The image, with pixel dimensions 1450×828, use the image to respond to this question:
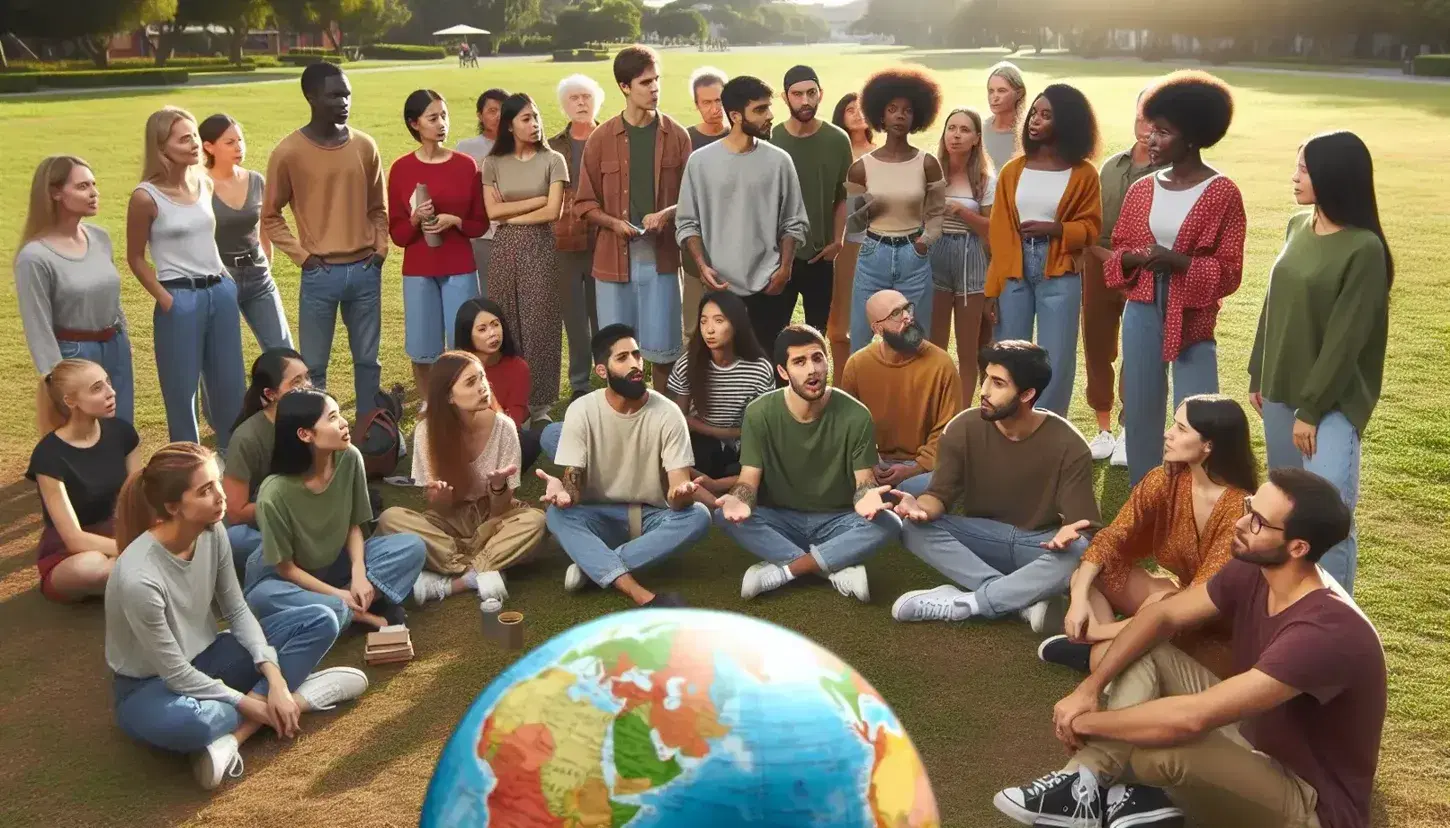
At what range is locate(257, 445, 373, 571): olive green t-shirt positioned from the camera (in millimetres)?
6797

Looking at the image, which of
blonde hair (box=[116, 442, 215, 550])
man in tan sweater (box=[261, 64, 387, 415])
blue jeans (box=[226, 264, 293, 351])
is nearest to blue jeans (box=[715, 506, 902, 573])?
blonde hair (box=[116, 442, 215, 550])

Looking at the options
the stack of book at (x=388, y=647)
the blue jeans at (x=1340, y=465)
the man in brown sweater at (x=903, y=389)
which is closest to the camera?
the blue jeans at (x=1340, y=465)

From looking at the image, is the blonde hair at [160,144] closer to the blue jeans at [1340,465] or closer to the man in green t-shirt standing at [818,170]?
the man in green t-shirt standing at [818,170]

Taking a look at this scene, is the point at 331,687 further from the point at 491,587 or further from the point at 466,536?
the point at 466,536

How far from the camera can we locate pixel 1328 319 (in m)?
6.43

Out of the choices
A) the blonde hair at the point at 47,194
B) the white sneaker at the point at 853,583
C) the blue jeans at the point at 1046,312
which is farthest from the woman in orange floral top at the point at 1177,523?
the blonde hair at the point at 47,194

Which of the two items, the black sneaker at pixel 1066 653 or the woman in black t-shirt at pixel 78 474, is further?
the woman in black t-shirt at pixel 78 474

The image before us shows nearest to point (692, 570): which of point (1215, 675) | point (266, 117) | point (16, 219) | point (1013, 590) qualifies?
point (1013, 590)

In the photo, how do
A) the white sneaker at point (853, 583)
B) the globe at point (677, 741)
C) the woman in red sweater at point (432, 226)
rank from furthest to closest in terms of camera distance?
1. the woman in red sweater at point (432, 226)
2. the white sneaker at point (853, 583)
3. the globe at point (677, 741)

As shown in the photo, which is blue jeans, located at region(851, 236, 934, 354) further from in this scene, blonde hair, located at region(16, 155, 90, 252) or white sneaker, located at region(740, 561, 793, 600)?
blonde hair, located at region(16, 155, 90, 252)

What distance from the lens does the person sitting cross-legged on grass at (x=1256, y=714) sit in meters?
4.68

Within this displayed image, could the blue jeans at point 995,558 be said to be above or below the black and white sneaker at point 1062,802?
above

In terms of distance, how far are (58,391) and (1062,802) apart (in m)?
5.71

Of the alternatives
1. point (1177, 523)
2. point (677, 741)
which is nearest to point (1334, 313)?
point (1177, 523)
